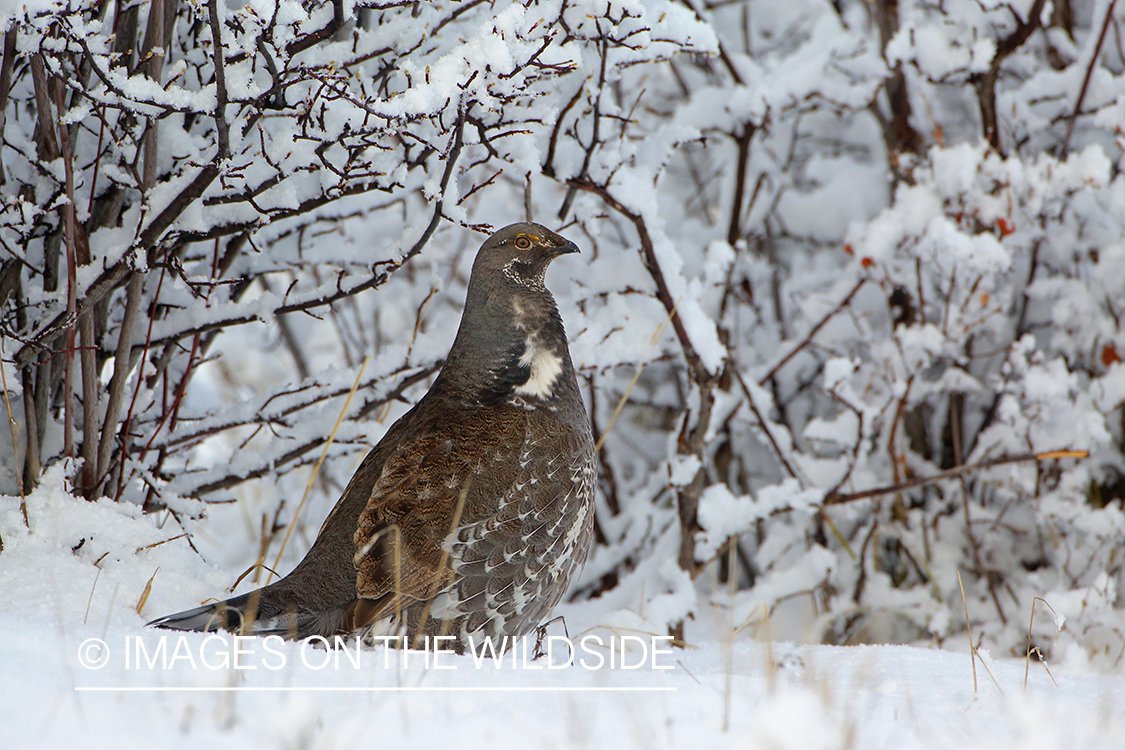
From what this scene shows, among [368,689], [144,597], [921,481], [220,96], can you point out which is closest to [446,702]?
[368,689]

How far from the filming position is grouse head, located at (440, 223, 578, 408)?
106 inches

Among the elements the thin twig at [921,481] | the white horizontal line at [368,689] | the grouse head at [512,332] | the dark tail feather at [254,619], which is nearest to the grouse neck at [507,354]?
the grouse head at [512,332]

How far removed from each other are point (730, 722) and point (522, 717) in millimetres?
357

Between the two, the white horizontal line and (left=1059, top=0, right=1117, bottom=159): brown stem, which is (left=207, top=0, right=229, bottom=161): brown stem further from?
(left=1059, top=0, right=1117, bottom=159): brown stem

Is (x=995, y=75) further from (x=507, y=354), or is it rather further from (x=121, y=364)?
(x=121, y=364)

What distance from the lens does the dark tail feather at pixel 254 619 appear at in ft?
7.20

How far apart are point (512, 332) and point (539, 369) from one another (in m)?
0.13

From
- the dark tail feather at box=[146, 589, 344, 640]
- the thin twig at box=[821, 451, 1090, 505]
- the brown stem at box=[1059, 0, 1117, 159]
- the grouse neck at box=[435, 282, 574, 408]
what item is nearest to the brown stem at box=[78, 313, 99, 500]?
the dark tail feather at box=[146, 589, 344, 640]

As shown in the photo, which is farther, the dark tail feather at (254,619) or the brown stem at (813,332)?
the brown stem at (813,332)

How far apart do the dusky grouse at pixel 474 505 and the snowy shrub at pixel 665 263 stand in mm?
219

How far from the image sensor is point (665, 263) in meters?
3.46

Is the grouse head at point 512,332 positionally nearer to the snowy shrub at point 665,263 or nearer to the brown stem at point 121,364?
the snowy shrub at point 665,263

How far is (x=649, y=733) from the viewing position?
1543 mm

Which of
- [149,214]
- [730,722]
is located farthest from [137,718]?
[149,214]
